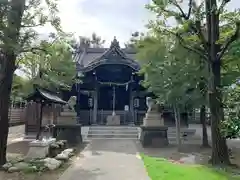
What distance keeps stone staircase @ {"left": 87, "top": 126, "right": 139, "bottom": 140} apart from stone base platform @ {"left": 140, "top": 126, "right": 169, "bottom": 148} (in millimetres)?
3146

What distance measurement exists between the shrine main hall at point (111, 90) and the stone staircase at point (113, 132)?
125 inches

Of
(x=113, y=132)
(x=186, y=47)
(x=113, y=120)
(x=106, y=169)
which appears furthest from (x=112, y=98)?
(x=106, y=169)

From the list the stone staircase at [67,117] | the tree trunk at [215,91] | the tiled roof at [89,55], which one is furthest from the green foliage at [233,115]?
the tiled roof at [89,55]

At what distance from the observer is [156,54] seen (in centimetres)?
1586

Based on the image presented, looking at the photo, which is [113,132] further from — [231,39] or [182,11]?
[231,39]

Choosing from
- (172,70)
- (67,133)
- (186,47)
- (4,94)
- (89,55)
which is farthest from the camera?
(89,55)

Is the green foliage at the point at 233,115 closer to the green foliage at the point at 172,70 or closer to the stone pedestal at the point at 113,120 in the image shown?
the green foliage at the point at 172,70

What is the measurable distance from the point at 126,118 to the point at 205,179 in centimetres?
1960

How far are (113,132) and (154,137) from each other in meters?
5.19

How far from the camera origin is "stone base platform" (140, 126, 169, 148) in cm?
1755

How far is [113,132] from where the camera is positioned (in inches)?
878

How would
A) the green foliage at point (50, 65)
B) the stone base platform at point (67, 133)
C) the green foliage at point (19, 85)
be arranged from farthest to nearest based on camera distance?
the stone base platform at point (67, 133)
the green foliage at point (19, 85)
the green foliage at point (50, 65)

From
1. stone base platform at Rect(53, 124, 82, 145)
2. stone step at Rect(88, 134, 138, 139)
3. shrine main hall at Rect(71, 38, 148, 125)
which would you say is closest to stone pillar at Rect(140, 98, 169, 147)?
stone step at Rect(88, 134, 138, 139)

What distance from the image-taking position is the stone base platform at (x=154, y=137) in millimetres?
17547
